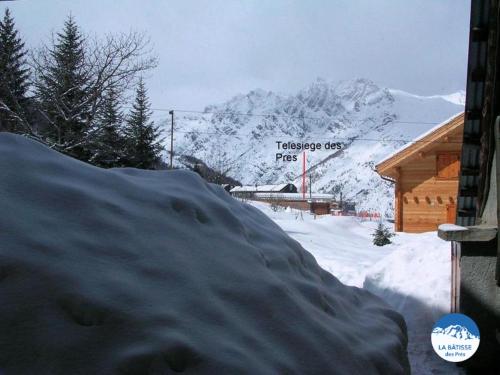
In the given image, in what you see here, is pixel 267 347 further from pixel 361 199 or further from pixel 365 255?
pixel 361 199

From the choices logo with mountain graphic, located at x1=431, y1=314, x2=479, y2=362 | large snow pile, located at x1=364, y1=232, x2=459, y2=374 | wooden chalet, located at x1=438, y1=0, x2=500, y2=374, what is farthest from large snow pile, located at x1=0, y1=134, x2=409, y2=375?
large snow pile, located at x1=364, y1=232, x2=459, y2=374

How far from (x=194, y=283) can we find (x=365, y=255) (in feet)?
44.1

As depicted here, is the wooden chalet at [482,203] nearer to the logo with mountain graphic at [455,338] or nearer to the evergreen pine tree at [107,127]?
the logo with mountain graphic at [455,338]

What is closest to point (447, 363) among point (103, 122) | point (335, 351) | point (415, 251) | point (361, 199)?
point (415, 251)

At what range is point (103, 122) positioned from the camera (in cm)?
1934

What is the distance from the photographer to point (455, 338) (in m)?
4.75

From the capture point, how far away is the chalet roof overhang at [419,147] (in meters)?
20.0

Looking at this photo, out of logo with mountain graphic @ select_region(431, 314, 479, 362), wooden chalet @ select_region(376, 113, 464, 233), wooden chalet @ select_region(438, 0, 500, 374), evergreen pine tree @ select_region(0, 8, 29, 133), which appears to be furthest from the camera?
wooden chalet @ select_region(376, 113, 464, 233)

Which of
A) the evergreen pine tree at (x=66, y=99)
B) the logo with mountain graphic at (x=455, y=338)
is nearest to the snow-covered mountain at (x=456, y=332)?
the logo with mountain graphic at (x=455, y=338)

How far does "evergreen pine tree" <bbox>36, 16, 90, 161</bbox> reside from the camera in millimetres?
18203

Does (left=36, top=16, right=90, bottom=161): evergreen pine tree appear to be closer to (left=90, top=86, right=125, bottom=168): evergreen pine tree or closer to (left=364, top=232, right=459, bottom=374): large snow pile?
(left=90, top=86, right=125, bottom=168): evergreen pine tree

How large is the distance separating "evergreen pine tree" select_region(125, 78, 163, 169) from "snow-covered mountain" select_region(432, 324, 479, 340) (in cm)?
2078

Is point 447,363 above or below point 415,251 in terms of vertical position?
below

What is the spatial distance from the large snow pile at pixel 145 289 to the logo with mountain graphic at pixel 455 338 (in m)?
2.27
